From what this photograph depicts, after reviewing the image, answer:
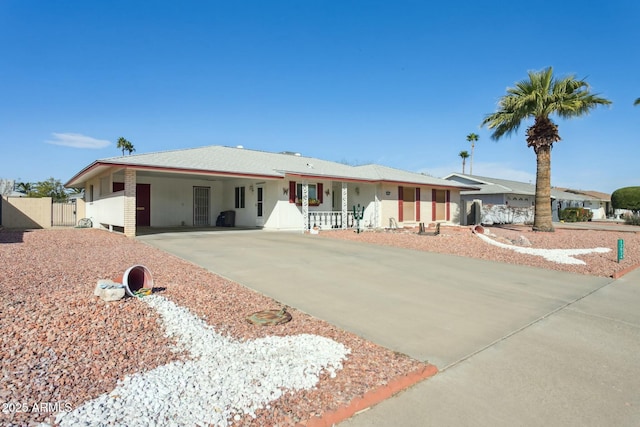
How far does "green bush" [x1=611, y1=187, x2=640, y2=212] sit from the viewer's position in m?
40.6

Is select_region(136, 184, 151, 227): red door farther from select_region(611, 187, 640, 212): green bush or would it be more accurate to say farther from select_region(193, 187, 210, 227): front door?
select_region(611, 187, 640, 212): green bush

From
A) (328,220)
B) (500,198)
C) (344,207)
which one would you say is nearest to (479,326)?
(344,207)

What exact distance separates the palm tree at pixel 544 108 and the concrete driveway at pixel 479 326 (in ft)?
37.8

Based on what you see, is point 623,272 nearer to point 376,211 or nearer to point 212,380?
point 212,380

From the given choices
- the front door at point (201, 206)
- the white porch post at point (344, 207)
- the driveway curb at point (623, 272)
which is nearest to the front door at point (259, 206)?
the front door at point (201, 206)

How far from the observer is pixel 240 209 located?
20.9 metres

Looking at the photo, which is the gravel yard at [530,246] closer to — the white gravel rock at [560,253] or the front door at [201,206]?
the white gravel rock at [560,253]

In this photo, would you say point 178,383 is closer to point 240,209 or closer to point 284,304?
point 284,304

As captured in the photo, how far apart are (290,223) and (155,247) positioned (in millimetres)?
8284

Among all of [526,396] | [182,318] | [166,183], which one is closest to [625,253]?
[526,396]

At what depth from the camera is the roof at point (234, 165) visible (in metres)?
14.7

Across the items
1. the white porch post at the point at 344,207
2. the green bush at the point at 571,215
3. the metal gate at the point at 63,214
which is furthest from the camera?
the green bush at the point at 571,215

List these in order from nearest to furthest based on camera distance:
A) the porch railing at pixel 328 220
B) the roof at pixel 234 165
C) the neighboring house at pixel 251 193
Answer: the roof at pixel 234 165 → the neighboring house at pixel 251 193 → the porch railing at pixel 328 220

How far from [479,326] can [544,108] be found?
17.7 m
